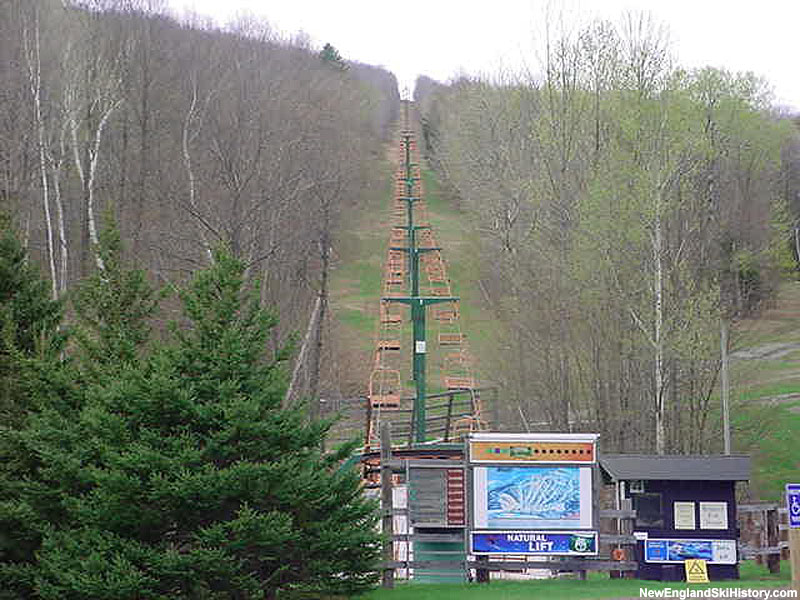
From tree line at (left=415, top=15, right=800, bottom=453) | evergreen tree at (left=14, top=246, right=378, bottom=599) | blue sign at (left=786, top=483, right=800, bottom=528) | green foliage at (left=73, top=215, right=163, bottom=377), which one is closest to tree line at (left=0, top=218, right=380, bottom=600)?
evergreen tree at (left=14, top=246, right=378, bottom=599)

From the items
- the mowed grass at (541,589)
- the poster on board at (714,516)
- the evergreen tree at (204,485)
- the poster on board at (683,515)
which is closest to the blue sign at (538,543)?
the mowed grass at (541,589)

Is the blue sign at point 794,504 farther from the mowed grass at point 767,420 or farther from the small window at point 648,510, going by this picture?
the mowed grass at point 767,420

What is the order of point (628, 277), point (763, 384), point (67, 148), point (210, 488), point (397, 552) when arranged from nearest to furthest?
point (210, 488) → point (397, 552) → point (628, 277) → point (67, 148) → point (763, 384)

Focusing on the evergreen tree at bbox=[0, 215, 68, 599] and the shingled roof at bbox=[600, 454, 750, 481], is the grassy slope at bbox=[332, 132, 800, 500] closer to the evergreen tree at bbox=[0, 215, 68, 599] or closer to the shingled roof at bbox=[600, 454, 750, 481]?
the shingled roof at bbox=[600, 454, 750, 481]

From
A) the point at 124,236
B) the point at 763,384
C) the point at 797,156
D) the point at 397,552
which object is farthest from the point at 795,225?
the point at 397,552

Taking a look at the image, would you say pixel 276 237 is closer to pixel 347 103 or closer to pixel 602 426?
pixel 602 426

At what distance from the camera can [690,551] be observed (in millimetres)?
17250

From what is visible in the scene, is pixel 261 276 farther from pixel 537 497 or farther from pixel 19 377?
pixel 537 497

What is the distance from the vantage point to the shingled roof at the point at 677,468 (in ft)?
57.0

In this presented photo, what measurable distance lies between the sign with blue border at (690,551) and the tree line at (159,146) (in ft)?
59.3

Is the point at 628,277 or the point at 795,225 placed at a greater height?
the point at 795,225

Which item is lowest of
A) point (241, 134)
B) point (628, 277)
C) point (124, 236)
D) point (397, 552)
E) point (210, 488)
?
point (397, 552)

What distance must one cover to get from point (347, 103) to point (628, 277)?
48.5m

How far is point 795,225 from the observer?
72.0m
